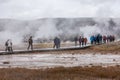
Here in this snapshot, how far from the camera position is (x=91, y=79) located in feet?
57.2

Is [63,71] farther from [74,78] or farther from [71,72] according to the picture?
[74,78]

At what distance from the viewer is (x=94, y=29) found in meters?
78.9

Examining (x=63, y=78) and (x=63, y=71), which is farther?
(x=63, y=71)

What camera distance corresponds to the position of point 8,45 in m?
45.5

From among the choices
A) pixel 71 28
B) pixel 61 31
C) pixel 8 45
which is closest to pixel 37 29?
pixel 61 31

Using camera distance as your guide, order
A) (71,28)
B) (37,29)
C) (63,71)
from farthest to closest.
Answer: (71,28) → (37,29) → (63,71)

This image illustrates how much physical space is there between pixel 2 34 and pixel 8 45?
1252 inches

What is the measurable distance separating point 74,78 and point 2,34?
60614mm

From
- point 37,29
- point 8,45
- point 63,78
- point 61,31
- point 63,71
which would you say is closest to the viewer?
point 63,78

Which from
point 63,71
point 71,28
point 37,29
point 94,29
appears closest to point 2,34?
point 37,29

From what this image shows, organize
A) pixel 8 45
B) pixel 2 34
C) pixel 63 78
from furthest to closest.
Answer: pixel 2 34 < pixel 8 45 < pixel 63 78

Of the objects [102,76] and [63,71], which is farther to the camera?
[63,71]

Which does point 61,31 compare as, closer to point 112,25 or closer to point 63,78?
point 112,25

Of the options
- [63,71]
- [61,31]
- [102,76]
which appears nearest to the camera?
[102,76]
